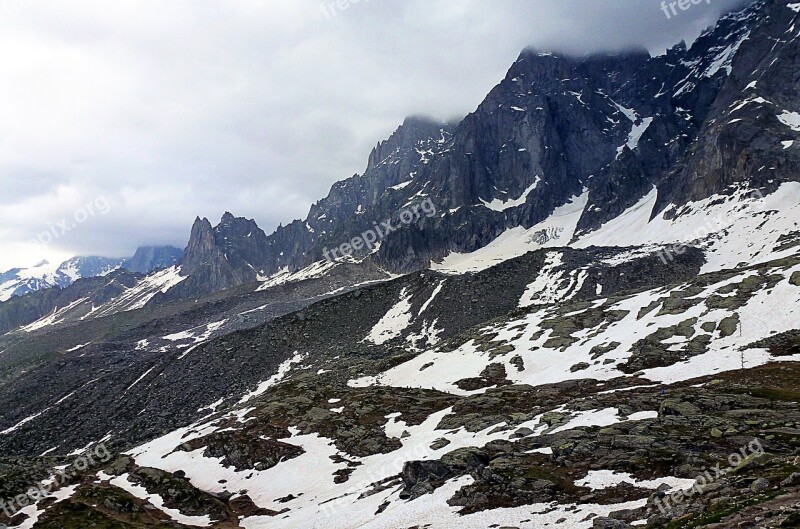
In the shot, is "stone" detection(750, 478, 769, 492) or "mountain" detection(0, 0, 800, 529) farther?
"mountain" detection(0, 0, 800, 529)

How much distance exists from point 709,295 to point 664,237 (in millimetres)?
116873

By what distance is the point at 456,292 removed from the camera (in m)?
133

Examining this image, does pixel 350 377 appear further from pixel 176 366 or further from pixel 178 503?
pixel 176 366

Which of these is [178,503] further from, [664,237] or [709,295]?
[664,237]

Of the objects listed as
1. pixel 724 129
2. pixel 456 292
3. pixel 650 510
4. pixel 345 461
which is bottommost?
pixel 345 461

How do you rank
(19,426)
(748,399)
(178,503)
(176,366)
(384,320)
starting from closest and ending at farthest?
1. (748,399)
2. (178,503)
3. (19,426)
4. (176,366)
5. (384,320)

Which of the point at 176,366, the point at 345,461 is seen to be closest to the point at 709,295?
the point at 345,461

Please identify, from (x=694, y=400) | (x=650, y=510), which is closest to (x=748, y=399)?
(x=694, y=400)

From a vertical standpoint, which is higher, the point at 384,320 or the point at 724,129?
the point at 724,129

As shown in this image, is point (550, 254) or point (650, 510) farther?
point (550, 254)

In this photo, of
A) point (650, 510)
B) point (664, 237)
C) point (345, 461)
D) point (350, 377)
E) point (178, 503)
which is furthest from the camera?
point (664, 237)

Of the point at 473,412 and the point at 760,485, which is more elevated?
the point at 760,485

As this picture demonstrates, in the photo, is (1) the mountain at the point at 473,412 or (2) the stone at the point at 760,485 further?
(1) the mountain at the point at 473,412

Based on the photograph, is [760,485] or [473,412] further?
[473,412]
